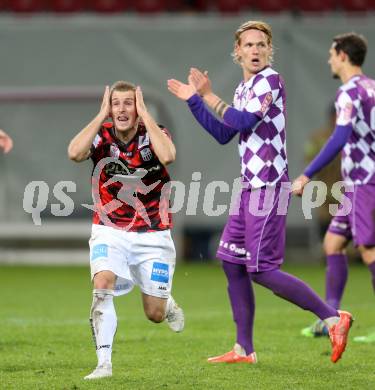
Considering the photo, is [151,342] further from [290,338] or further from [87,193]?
[87,193]

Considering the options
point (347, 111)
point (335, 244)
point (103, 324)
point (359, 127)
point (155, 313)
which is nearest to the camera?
point (103, 324)

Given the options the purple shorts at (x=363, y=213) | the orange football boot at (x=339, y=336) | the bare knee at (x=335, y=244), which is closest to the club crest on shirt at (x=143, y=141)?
the orange football boot at (x=339, y=336)

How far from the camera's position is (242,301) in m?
6.72

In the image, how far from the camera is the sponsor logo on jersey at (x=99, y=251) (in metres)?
6.16

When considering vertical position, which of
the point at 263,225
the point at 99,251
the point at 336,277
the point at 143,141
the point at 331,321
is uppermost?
the point at 143,141

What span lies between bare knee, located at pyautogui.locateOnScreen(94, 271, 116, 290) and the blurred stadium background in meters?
8.38

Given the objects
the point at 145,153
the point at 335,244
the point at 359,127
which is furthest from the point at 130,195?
the point at 335,244

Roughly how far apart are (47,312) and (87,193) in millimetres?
5268

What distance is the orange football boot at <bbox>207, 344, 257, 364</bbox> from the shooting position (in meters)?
6.65

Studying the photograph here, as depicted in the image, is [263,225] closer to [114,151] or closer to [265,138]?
[265,138]

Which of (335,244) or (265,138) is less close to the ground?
(265,138)

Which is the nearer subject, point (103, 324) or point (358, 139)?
point (103, 324)

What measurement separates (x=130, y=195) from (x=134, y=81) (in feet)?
27.4

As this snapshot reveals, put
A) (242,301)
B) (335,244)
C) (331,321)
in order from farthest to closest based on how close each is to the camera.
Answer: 1. (335,244)
2. (242,301)
3. (331,321)
